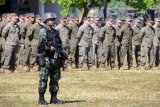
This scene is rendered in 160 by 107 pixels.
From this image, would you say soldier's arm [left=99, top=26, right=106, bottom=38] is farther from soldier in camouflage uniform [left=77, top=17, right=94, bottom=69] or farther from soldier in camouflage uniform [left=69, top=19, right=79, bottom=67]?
soldier in camouflage uniform [left=69, top=19, right=79, bottom=67]

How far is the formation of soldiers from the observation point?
25812 millimetres

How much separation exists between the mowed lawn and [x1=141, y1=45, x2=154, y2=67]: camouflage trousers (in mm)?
1827

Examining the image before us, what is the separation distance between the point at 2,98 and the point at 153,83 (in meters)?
5.64

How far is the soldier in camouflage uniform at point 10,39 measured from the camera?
25.3 meters

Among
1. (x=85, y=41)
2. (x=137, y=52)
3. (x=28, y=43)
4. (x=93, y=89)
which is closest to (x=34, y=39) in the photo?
(x=28, y=43)

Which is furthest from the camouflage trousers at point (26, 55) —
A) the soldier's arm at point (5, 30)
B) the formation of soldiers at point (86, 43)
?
the soldier's arm at point (5, 30)

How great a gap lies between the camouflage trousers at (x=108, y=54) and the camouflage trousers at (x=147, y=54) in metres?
1.20

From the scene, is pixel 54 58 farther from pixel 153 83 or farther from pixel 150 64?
pixel 150 64

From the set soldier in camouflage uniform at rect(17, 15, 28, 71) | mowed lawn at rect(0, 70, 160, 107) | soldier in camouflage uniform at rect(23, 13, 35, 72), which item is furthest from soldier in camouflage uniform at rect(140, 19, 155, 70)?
soldier in camouflage uniform at rect(17, 15, 28, 71)

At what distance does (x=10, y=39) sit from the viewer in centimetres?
2542

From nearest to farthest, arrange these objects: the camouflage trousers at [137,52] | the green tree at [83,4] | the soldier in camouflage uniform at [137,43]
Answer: the soldier in camouflage uniform at [137,43] → the camouflage trousers at [137,52] → the green tree at [83,4]

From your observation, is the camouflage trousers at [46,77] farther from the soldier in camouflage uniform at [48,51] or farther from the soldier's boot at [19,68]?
the soldier's boot at [19,68]

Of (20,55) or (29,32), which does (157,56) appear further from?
(29,32)

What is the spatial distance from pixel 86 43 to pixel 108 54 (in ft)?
3.47
